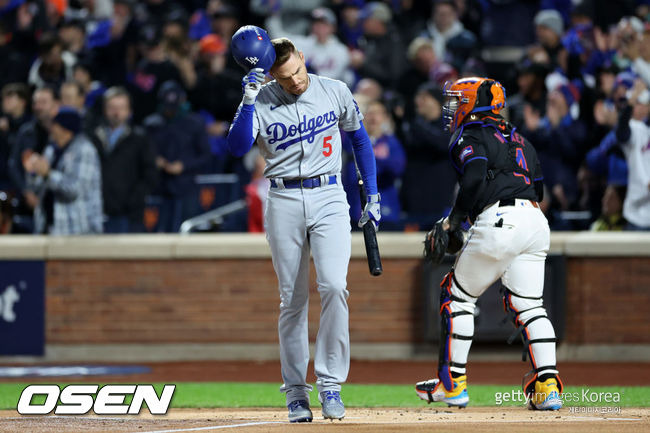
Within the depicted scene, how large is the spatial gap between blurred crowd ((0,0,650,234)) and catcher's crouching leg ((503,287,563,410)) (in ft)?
15.0

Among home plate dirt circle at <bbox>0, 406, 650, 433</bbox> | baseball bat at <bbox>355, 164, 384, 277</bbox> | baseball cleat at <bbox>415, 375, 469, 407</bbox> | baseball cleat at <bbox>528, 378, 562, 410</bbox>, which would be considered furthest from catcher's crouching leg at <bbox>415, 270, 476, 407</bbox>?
baseball bat at <bbox>355, 164, 384, 277</bbox>

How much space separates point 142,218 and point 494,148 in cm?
656

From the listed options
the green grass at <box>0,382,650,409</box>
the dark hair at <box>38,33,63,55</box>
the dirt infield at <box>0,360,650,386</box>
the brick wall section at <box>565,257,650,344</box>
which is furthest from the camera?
the dark hair at <box>38,33,63,55</box>

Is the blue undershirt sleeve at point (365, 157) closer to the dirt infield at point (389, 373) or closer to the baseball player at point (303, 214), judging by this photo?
the baseball player at point (303, 214)

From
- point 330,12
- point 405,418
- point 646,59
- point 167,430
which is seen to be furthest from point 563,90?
point 167,430

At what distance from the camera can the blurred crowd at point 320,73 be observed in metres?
12.0

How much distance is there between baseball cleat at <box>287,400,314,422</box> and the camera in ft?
22.1

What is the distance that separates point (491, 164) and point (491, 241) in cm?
51

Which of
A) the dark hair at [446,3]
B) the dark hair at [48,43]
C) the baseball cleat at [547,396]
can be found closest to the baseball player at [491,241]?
the baseball cleat at [547,396]

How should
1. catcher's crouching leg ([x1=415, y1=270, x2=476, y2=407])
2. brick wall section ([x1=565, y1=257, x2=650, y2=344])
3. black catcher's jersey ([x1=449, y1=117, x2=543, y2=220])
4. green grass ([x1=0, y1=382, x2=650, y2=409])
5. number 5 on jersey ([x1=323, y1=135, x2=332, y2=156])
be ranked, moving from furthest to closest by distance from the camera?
brick wall section ([x1=565, y1=257, x2=650, y2=344])
green grass ([x1=0, y1=382, x2=650, y2=409])
catcher's crouching leg ([x1=415, y1=270, x2=476, y2=407])
black catcher's jersey ([x1=449, y1=117, x2=543, y2=220])
number 5 on jersey ([x1=323, y1=135, x2=332, y2=156])

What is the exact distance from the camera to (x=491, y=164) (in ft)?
24.1

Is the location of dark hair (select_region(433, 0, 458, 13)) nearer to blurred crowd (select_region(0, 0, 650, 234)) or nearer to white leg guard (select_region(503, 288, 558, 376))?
blurred crowd (select_region(0, 0, 650, 234))

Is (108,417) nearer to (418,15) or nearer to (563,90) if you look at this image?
(563,90)

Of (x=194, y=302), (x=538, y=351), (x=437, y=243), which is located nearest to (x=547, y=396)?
(x=538, y=351)
